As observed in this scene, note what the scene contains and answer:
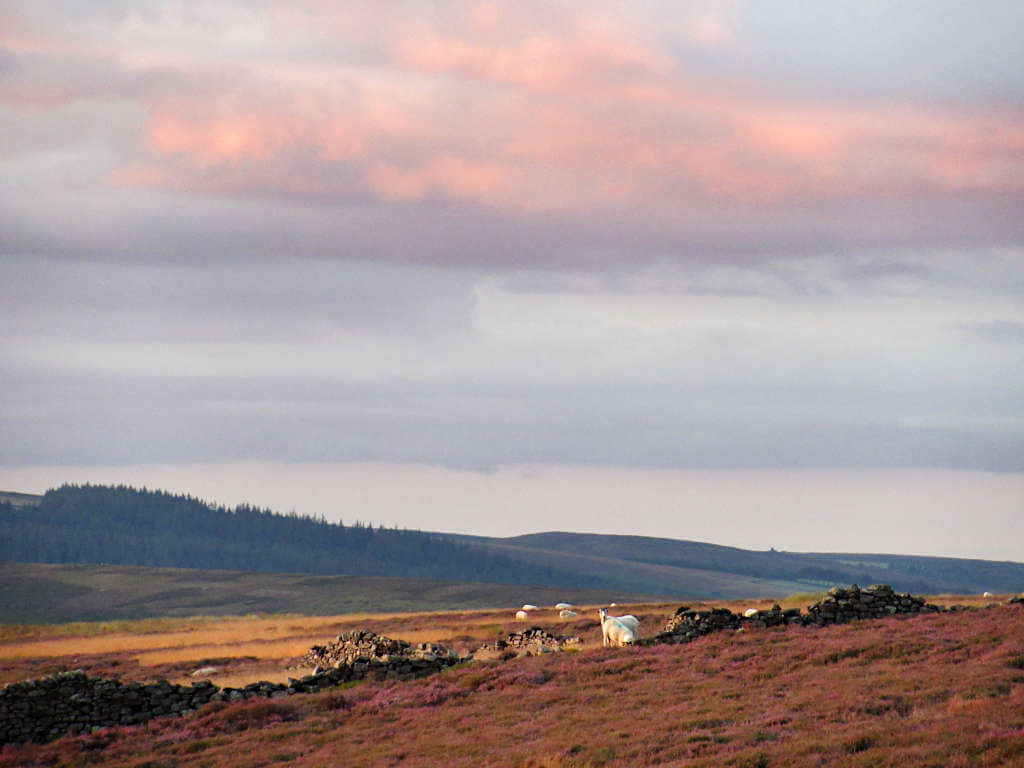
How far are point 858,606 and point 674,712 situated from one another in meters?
17.3

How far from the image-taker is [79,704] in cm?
4378

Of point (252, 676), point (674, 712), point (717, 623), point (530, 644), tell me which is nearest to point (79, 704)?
point (252, 676)

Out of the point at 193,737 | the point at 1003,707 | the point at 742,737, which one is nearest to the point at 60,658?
the point at 193,737

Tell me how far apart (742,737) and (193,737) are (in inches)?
752

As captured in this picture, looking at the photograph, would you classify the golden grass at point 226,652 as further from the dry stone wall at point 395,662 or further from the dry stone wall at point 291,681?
the dry stone wall at point 395,662

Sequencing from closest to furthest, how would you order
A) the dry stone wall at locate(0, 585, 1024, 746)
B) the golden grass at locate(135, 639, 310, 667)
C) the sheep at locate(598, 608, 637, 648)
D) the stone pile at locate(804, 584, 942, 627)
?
the dry stone wall at locate(0, 585, 1024, 746)
the stone pile at locate(804, 584, 942, 627)
the sheep at locate(598, 608, 637, 648)
the golden grass at locate(135, 639, 310, 667)

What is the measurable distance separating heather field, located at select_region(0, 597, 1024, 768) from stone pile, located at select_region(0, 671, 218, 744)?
1.51 metres

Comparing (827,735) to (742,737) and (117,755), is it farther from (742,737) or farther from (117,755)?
(117,755)

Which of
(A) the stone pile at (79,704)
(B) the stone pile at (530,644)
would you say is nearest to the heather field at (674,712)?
(A) the stone pile at (79,704)

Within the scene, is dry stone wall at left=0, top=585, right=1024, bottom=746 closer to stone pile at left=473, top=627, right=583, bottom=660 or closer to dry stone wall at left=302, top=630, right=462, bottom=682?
dry stone wall at left=302, top=630, right=462, bottom=682

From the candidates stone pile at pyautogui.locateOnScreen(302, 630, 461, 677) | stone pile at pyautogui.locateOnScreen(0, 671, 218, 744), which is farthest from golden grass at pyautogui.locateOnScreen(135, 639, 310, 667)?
stone pile at pyautogui.locateOnScreen(0, 671, 218, 744)

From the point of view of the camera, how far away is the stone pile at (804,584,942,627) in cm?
4991

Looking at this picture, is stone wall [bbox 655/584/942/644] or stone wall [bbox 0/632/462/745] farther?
stone wall [bbox 655/584/942/644]

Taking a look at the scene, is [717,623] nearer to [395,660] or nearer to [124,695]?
[395,660]
